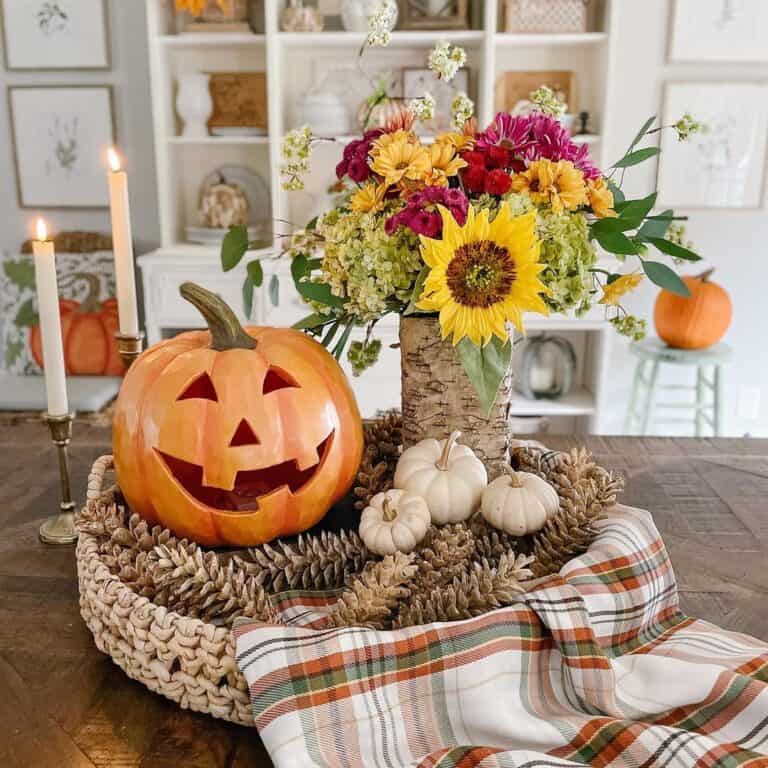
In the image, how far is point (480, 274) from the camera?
2.43ft

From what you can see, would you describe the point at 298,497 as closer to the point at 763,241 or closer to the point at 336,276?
the point at 336,276

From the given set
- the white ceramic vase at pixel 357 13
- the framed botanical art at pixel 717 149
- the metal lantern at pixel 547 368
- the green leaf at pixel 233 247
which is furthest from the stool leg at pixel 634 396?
the green leaf at pixel 233 247

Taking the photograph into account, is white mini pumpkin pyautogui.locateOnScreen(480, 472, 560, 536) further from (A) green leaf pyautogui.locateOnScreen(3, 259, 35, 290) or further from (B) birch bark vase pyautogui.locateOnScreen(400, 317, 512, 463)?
(A) green leaf pyautogui.locateOnScreen(3, 259, 35, 290)

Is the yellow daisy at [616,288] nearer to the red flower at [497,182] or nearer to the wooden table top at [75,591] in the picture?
the red flower at [497,182]

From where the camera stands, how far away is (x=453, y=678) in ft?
2.02

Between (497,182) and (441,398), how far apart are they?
0.23 m

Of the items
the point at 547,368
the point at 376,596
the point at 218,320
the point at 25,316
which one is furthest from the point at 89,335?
the point at 376,596

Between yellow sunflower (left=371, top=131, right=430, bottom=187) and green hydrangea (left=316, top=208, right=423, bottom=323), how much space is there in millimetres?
41

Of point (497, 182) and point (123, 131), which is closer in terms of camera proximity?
point (497, 182)

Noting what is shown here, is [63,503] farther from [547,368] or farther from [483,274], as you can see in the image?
[547,368]

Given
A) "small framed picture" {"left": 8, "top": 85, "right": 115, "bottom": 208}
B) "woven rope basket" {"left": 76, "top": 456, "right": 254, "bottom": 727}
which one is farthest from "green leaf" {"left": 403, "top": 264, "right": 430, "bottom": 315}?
"small framed picture" {"left": 8, "top": 85, "right": 115, "bottom": 208}

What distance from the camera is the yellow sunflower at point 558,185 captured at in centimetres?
76

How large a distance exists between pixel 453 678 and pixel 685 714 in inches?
7.1

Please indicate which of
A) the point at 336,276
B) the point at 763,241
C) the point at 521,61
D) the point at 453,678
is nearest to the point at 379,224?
the point at 336,276
